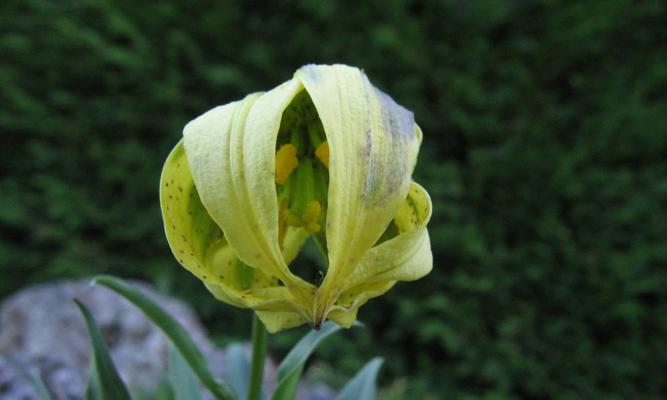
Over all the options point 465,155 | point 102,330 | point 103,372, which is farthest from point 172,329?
point 465,155

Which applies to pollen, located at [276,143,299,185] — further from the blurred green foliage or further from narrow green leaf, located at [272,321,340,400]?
the blurred green foliage

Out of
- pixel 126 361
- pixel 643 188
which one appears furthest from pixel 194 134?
pixel 643 188

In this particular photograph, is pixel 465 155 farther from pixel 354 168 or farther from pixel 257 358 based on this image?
pixel 354 168

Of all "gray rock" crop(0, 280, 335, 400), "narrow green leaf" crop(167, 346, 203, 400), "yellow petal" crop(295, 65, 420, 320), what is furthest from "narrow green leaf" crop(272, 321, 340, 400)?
"gray rock" crop(0, 280, 335, 400)

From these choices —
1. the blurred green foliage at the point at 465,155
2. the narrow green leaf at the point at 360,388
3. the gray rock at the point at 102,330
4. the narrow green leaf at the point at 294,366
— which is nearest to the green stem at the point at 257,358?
the narrow green leaf at the point at 294,366

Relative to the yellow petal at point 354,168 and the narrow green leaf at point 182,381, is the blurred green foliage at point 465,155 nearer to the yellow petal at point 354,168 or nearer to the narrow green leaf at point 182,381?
the narrow green leaf at point 182,381

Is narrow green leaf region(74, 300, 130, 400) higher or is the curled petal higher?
the curled petal
